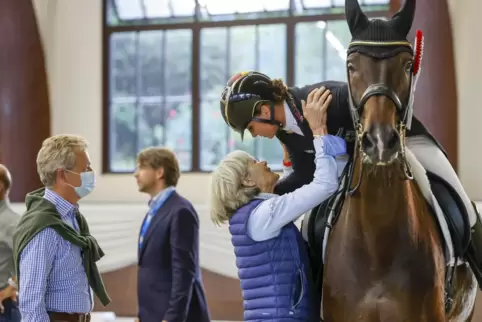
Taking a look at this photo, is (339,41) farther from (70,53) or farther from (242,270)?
(242,270)

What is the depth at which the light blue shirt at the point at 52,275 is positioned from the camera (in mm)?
3133

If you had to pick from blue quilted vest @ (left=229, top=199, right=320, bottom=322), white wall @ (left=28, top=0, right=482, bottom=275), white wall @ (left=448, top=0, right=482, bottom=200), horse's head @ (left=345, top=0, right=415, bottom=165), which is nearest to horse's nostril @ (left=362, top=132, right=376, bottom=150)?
horse's head @ (left=345, top=0, right=415, bottom=165)

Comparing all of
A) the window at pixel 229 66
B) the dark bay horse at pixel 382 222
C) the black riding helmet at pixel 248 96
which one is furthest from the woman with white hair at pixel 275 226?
the window at pixel 229 66

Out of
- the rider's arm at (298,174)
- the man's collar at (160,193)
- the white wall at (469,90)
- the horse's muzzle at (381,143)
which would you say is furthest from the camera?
the white wall at (469,90)

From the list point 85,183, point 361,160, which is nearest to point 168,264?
point 85,183

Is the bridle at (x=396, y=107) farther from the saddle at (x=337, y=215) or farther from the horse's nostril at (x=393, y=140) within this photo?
the saddle at (x=337, y=215)

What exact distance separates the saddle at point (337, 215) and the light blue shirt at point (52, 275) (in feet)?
3.41

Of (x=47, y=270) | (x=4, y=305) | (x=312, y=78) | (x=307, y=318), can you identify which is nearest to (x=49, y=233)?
(x=47, y=270)

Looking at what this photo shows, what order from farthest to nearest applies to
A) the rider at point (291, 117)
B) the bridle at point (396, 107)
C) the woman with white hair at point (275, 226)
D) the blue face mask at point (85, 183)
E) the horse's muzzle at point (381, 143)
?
the blue face mask at point (85, 183), the rider at point (291, 117), the woman with white hair at point (275, 226), the bridle at point (396, 107), the horse's muzzle at point (381, 143)

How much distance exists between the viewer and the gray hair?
339 cm

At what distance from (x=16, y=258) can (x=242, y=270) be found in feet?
3.18

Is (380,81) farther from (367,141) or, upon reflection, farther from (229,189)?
(229,189)

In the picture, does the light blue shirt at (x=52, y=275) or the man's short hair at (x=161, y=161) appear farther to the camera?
the man's short hair at (x=161, y=161)

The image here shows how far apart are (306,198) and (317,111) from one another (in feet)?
1.23
